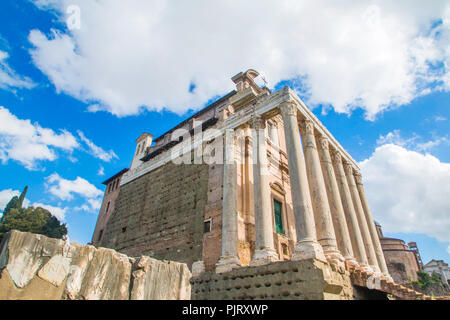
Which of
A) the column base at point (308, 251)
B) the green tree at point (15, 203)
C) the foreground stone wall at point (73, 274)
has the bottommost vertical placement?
the foreground stone wall at point (73, 274)

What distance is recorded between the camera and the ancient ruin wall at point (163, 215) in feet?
38.9

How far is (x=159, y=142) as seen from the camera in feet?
72.3

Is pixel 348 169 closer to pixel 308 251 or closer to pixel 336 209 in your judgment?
pixel 336 209

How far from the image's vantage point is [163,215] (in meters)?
13.9

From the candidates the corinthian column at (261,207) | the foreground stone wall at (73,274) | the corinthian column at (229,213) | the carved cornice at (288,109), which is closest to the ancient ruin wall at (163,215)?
the corinthian column at (229,213)

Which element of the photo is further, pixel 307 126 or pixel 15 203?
pixel 15 203

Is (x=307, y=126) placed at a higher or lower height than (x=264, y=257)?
higher

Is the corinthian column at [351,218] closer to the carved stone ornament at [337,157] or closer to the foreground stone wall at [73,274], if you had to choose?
the carved stone ornament at [337,157]

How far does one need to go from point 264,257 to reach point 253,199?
319 cm

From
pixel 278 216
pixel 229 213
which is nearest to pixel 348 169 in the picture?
pixel 278 216

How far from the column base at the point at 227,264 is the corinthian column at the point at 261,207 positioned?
0.71 m

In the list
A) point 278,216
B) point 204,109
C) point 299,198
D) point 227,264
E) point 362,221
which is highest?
point 204,109
